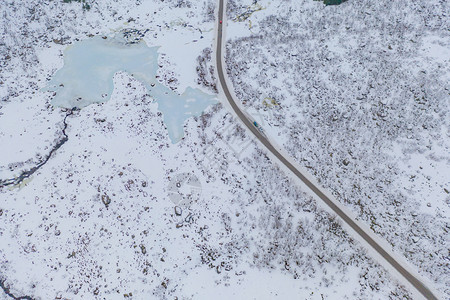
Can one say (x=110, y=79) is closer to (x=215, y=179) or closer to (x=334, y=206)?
(x=215, y=179)

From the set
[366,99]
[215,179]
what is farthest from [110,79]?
[366,99]

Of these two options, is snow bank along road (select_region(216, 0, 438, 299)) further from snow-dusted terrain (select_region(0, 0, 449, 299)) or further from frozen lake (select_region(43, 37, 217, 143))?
frozen lake (select_region(43, 37, 217, 143))

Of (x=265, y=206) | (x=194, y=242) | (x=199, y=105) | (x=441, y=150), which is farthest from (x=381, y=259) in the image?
(x=199, y=105)

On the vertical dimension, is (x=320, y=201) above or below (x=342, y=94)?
below

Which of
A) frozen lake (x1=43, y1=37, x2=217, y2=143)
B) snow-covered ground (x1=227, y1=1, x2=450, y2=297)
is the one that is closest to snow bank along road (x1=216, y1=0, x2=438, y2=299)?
snow-covered ground (x1=227, y1=1, x2=450, y2=297)

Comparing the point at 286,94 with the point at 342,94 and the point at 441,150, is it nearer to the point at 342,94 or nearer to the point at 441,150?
the point at 342,94
